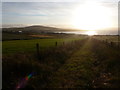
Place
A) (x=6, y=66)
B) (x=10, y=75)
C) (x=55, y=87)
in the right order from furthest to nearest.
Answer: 1. (x=6, y=66)
2. (x=10, y=75)
3. (x=55, y=87)

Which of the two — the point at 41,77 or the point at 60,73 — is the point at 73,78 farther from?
the point at 41,77

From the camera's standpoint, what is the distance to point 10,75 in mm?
7523

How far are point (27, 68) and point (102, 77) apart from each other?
431 centimetres

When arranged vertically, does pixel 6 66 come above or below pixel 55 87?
above

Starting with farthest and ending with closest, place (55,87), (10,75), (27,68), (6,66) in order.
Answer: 1. (27,68)
2. (6,66)
3. (10,75)
4. (55,87)

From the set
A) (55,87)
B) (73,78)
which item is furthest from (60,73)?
(55,87)

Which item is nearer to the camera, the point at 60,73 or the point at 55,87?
the point at 55,87

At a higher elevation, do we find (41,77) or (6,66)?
(6,66)

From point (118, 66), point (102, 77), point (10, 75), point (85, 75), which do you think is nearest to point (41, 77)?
point (10, 75)

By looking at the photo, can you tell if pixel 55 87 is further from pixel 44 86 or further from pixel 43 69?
pixel 43 69

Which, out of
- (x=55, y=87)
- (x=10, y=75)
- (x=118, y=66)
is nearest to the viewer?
(x=55, y=87)

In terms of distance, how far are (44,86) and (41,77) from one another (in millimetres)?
957

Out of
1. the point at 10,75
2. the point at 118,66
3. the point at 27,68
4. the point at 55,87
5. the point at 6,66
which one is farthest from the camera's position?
the point at 118,66

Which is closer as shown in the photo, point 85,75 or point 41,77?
point 41,77
